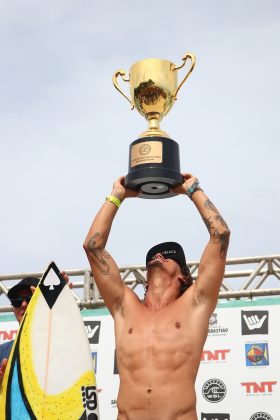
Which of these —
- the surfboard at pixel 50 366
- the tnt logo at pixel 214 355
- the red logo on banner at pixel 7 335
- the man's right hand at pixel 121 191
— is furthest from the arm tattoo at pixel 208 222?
the red logo on banner at pixel 7 335

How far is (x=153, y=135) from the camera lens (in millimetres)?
4410

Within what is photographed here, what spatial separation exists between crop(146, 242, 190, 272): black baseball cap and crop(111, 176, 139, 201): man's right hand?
343 millimetres

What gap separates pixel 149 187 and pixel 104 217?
316mm

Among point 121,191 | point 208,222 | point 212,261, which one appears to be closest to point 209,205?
point 208,222

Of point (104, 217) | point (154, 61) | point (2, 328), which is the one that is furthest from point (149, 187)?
point (2, 328)

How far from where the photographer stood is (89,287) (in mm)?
7797

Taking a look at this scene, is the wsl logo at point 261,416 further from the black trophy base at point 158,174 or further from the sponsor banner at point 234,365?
the black trophy base at point 158,174

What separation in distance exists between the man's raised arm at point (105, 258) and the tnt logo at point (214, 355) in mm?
3137

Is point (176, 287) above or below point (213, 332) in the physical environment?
below

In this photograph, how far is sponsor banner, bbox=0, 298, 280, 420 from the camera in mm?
6875

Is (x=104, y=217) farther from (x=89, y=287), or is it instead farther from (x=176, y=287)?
(x=89, y=287)

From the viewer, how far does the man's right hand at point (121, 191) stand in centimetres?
428

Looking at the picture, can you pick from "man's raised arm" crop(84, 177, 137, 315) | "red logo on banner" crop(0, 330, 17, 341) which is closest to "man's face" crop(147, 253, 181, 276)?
"man's raised arm" crop(84, 177, 137, 315)

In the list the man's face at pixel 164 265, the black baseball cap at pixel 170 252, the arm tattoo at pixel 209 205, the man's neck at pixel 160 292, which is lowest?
the man's neck at pixel 160 292
